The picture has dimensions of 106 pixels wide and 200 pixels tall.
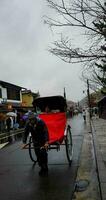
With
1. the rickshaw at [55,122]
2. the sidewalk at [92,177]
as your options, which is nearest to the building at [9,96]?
the rickshaw at [55,122]

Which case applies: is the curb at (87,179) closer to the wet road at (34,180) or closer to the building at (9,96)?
the wet road at (34,180)

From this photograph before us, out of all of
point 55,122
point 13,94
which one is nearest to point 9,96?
point 13,94

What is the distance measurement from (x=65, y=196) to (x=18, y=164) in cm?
418

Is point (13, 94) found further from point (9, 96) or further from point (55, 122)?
point (55, 122)

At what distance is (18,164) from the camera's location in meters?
10.9

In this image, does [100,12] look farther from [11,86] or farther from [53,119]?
[11,86]

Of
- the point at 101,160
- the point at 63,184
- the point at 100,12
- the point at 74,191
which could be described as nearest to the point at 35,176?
the point at 63,184

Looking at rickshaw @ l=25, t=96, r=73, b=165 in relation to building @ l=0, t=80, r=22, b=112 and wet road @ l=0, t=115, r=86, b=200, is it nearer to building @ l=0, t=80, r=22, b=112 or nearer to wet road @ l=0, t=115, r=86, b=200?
wet road @ l=0, t=115, r=86, b=200

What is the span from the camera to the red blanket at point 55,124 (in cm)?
1041

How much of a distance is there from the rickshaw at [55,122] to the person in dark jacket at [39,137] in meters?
0.50

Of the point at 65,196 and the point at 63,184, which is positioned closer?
the point at 65,196

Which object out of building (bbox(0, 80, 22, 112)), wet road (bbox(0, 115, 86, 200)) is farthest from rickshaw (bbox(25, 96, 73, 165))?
building (bbox(0, 80, 22, 112))

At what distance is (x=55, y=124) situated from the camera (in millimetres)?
10750

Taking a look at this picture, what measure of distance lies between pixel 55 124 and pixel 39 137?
4.25ft
